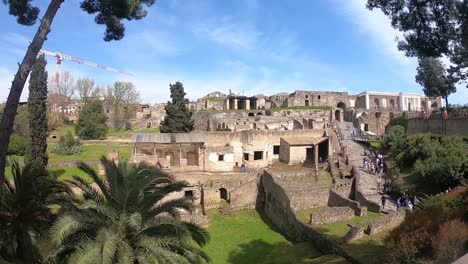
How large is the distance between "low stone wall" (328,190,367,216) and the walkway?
5.10 ft

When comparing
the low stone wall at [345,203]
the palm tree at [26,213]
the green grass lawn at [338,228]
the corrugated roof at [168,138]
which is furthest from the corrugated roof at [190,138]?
the palm tree at [26,213]

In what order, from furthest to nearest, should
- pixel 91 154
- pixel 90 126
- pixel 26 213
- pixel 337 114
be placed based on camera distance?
pixel 337 114 → pixel 90 126 → pixel 91 154 → pixel 26 213

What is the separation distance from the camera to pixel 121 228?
11164 millimetres

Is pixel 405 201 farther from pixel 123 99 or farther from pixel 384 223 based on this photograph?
pixel 123 99

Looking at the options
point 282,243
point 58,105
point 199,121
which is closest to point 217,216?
point 282,243

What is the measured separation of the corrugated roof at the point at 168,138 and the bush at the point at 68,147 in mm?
4768

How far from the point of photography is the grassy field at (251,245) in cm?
1834

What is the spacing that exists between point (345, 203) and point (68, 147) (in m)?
23.1

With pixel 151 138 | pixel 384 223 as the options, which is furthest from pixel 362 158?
pixel 151 138

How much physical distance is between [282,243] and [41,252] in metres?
12.2

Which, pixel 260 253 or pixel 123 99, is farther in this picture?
pixel 123 99

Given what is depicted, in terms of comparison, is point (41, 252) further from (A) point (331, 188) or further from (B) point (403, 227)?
(A) point (331, 188)

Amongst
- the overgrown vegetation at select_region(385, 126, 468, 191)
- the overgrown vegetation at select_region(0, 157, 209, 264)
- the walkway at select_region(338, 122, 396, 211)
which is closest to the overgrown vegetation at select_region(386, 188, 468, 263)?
the overgrown vegetation at select_region(0, 157, 209, 264)

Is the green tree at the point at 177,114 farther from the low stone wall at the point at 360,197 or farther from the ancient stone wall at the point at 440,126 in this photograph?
the ancient stone wall at the point at 440,126
